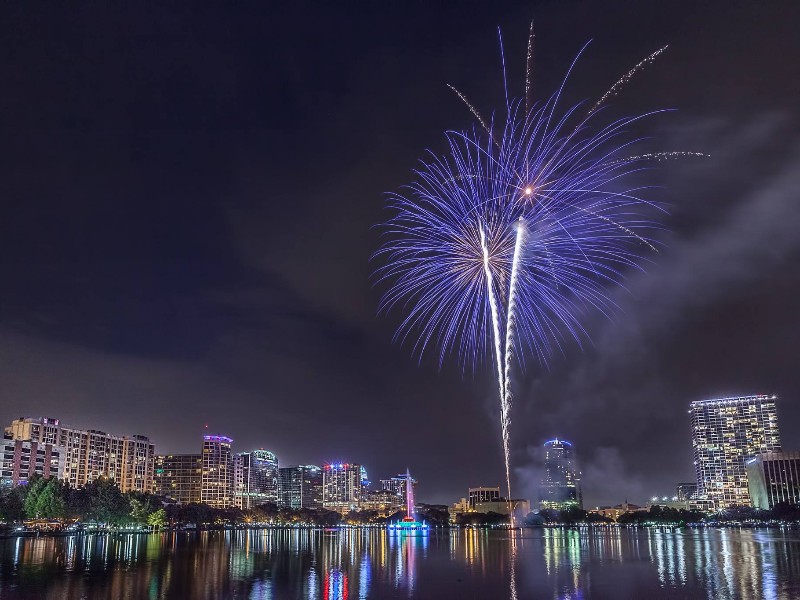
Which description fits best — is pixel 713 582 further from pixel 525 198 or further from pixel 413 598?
pixel 525 198

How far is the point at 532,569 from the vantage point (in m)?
51.3

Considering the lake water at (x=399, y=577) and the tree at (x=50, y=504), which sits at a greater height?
the tree at (x=50, y=504)

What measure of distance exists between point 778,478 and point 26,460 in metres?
199

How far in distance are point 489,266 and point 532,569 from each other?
2589cm

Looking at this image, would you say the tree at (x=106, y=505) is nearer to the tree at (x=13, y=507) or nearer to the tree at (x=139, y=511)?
the tree at (x=139, y=511)

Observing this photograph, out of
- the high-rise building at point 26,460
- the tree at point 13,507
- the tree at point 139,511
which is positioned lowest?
the tree at point 139,511

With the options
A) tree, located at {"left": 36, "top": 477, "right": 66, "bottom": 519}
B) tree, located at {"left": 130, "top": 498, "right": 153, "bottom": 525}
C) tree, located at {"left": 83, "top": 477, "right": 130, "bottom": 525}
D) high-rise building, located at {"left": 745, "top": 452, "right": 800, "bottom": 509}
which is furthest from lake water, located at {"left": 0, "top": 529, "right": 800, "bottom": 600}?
high-rise building, located at {"left": 745, "top": 452, "right": 800, "bottom": 509}

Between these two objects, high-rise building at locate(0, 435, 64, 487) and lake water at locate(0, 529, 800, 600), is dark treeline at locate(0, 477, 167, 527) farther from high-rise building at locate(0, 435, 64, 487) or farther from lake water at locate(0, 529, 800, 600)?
lake water at locate(0, 529, 800, 600)

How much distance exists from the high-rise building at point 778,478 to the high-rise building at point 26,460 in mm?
190933

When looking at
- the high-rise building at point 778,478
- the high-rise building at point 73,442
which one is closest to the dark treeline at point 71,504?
the high-rise building at point 73,442

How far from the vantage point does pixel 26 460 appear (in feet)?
512

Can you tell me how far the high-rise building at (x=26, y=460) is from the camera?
149250 mm

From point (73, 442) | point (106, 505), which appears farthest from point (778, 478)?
point (73, 442)

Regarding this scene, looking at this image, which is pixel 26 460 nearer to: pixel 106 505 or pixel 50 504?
pixel 106 505
